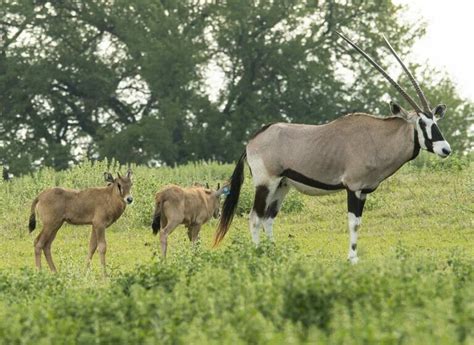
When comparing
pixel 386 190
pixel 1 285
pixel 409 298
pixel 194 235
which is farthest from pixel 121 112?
pixel 409 298

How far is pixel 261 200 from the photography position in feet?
52.1

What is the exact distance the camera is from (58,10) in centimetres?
4281

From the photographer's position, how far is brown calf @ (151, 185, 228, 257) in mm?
16484

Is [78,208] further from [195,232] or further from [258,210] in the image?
[258,210]

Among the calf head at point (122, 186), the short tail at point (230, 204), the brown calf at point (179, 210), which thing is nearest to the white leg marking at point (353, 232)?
the short tail at point (230, 204)

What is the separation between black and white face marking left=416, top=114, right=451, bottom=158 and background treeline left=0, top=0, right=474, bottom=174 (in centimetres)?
2535

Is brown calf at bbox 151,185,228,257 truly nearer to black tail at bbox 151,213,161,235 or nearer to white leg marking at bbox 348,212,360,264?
black tail at bbox 151,213,161,235

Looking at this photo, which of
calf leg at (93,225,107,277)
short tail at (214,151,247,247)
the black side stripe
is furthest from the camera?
short tail at (214,151,247,247)

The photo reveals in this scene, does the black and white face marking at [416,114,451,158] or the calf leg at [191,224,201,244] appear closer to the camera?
the black and white face marking at [416,114,451,158]

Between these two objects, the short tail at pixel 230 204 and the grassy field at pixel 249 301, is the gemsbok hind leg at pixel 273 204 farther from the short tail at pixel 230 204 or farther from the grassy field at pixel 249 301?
the grassy field at pixel 249 301

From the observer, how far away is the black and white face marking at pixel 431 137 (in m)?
15.2

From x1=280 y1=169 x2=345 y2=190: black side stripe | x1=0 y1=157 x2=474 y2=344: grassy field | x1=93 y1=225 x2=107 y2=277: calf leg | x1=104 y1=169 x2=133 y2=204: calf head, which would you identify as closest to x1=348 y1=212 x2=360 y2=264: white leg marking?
x1=280 y1=169 x2=345 y2=190: black side stripe

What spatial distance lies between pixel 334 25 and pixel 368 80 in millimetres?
2120

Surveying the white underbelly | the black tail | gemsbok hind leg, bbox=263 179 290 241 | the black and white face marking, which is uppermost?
the black and white face marking
